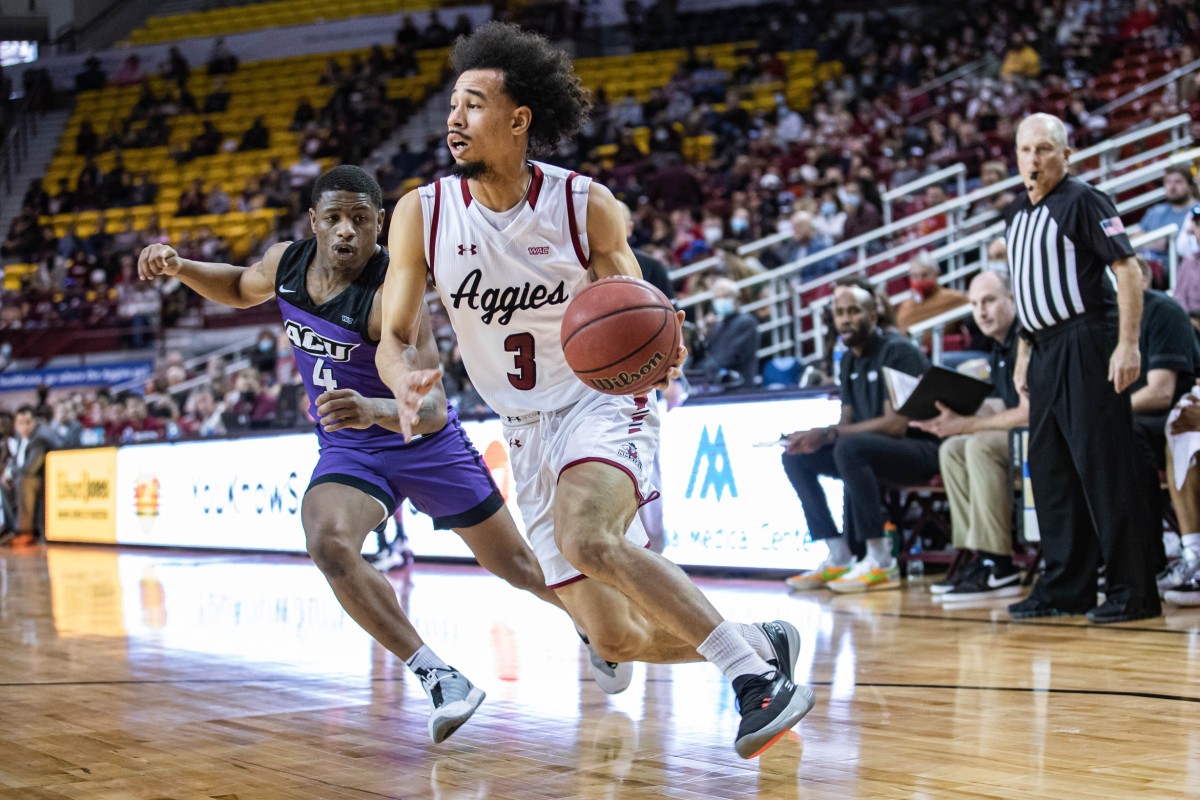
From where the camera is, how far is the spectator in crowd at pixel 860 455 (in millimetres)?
7656

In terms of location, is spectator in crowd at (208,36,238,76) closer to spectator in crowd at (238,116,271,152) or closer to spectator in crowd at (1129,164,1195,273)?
spectator in crowd at (238,116,271,152)

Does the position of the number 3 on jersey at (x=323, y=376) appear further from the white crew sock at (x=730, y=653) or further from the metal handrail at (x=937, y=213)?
the metal handrail at (x=937, y=213)

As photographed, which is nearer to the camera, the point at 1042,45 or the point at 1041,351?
the point at 1041,351

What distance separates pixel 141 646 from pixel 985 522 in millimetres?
4399

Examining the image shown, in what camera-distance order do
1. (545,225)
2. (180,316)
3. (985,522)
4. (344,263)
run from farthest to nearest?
(180,316) < (985,522) < (344,263) < (545,225)

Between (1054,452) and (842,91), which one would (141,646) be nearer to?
(1054,452)

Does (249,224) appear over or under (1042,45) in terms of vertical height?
under

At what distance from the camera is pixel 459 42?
4.15 meters

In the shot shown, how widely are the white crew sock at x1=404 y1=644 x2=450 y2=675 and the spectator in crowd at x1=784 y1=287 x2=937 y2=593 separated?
399 centimetres

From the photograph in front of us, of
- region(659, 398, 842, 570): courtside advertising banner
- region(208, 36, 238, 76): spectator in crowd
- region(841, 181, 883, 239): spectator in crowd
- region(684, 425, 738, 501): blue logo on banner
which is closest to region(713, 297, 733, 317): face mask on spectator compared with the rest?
region(659, 398, 842, 570): courtside advertising banner

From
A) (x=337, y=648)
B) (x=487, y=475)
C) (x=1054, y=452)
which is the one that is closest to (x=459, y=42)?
(x=487, y=475)

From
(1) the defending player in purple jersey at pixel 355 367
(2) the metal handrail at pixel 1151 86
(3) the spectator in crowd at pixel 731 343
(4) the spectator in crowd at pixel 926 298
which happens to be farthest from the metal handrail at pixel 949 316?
(1) the defending player in purple jersey at pixel 355 367

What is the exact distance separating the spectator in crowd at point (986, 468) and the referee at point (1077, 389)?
91 centimetres

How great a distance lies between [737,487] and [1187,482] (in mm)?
2917
